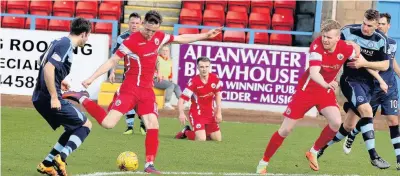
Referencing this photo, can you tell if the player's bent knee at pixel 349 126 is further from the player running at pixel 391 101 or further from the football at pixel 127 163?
the football at pixel 127 163

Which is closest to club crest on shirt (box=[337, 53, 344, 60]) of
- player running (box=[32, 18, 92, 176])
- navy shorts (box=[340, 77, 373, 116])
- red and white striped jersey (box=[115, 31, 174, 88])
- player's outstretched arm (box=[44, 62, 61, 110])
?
navy shorts (box=[340, 77, 373, 116])

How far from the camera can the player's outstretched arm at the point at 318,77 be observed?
420 inches

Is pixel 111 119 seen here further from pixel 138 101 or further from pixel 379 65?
pixel 379 65

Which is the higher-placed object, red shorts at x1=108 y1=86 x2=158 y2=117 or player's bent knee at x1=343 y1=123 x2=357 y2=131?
red shorts at x1=108 y1=86 x2=158 y2=117

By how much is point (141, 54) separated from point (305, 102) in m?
1.81

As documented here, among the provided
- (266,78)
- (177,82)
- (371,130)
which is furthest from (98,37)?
(371,130)

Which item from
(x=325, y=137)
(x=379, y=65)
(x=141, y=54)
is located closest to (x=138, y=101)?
(x=141, y=54)

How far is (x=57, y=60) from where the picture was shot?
9.98 metres

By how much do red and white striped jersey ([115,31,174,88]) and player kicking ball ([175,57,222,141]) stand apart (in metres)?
3.30

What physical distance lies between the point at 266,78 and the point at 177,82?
5.66 ft

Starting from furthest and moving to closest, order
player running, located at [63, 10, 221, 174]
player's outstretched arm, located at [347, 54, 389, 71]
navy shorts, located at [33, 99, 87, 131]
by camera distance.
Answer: player's outstretched arm, located at [347, 54, 389, 71], player running, located at [63, 10, 221, 174], navy shorts, located at [33, 99, 87, 131]

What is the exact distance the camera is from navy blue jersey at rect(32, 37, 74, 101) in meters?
9.98

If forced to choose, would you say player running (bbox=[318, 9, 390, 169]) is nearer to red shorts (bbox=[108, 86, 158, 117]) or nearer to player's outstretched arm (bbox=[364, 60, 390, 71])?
player's outstretched arm (bbox=[364, 60, 390, 71])

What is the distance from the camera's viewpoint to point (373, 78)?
12328 millimetres
